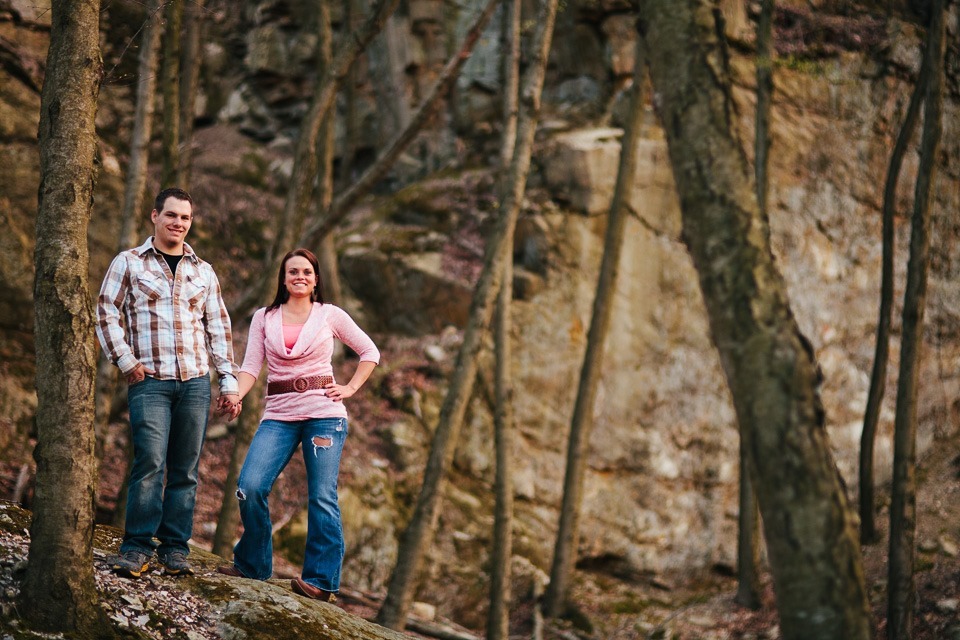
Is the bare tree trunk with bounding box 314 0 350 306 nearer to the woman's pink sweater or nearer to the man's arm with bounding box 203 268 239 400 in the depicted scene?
the woman's pink sweater

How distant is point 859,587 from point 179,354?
343cm

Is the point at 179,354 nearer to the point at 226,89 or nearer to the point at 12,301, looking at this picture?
the point at 12,301

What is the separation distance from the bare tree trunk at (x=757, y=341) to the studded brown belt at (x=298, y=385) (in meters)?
2.54

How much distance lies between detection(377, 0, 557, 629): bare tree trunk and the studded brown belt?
3.49m

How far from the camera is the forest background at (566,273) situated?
38.7 feet

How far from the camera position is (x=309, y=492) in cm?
512

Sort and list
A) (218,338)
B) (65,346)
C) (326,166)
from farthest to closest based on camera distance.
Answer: (326,166) → (218,338) → (65,346)

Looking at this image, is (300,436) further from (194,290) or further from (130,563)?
(130,563)

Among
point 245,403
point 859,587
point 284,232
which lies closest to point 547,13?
point 284,232

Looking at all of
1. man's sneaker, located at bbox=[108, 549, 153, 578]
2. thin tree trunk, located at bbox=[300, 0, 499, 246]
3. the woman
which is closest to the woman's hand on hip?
the woman

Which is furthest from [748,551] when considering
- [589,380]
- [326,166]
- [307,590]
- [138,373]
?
[138,373]

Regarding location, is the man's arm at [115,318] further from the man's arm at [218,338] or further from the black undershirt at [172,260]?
the man's arm at [218,338]

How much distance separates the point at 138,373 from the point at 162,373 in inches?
5.5

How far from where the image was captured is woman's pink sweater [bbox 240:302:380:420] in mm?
5109
